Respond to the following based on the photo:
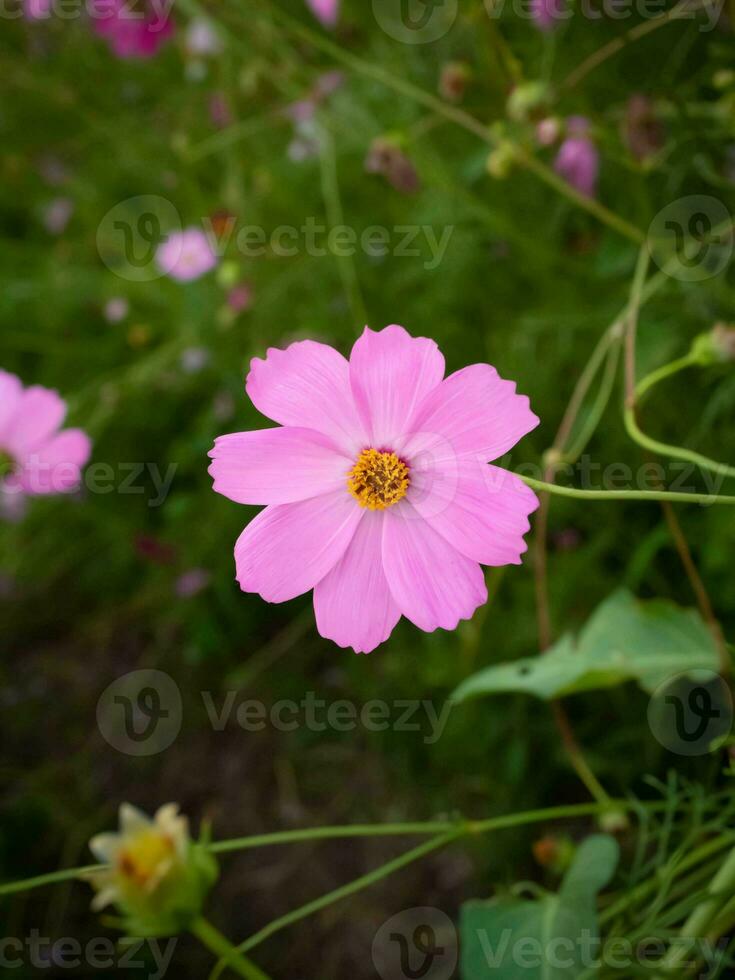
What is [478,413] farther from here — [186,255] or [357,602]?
[186,255]

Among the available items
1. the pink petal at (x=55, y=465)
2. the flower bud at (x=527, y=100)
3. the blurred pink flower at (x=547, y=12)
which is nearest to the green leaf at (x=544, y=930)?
the pink petal at (x=55, y=465)

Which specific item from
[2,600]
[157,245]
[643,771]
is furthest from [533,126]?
[2,600]

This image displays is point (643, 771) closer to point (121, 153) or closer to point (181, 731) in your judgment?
point (181, 731)

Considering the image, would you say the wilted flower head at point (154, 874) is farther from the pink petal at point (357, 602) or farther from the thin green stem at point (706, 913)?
the thin green stem at point (706, 913)

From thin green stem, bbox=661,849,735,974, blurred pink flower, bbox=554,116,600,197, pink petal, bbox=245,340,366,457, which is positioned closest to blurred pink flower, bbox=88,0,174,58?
blurred pink flower, bbox=554,116,600,197

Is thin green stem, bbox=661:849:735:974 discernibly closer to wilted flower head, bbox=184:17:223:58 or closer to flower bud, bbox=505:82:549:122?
flower bud, bbox=505:82:549:122
